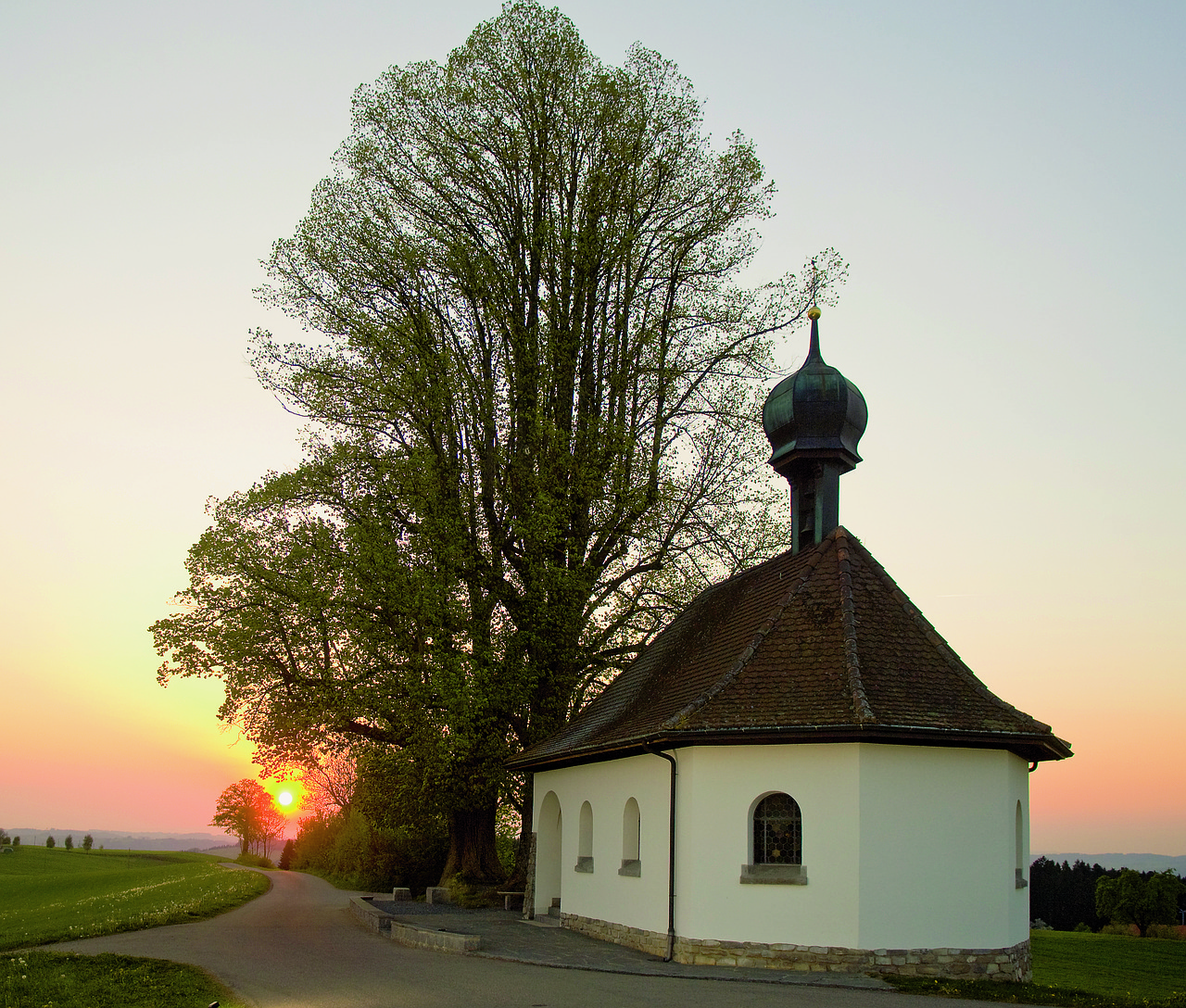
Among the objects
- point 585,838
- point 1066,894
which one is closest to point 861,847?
point 585,838

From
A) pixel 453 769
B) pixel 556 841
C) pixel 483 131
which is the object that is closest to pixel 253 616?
pixel 453 769

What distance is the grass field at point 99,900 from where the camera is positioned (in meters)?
19.0

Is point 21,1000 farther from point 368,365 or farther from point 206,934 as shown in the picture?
point 368,365

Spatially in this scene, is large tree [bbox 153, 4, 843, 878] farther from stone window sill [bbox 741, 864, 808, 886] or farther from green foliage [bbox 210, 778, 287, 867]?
green foliage [bbox 210, 778, 287, 867]

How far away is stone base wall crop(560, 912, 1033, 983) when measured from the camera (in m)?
13.6

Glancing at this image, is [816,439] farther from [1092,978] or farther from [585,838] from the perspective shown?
[1092,978]

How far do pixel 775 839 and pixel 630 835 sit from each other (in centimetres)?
335

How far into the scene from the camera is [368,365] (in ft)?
76.6

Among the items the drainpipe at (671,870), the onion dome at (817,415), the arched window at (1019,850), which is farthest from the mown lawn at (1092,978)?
the onion dome at (817,415)

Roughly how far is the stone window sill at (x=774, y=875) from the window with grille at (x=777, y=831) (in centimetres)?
13

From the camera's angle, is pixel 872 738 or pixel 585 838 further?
pixel 585 838

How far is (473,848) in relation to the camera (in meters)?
24.6

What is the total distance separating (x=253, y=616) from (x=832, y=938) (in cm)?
1268

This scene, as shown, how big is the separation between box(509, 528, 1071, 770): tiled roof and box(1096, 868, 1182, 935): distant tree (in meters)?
35.8
